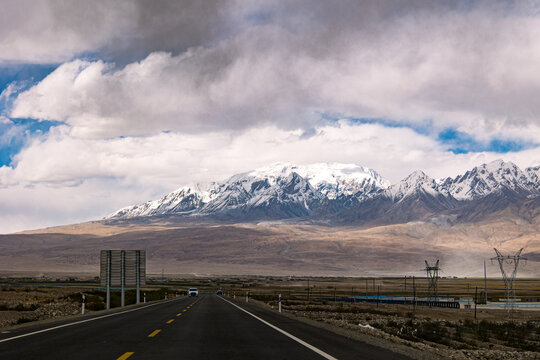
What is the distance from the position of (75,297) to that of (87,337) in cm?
4230

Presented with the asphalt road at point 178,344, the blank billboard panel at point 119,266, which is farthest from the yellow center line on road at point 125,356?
the blank billboard panel at point 119,266

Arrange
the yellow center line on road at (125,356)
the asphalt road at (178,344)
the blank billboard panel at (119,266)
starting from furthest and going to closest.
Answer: the blank billboard panel at (119,266), the asphalt road at (178,344), the yellow center line on road at (125,356)

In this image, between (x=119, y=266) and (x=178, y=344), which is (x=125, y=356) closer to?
(x=178, y=344)

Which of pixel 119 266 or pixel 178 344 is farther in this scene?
pixel 119 266

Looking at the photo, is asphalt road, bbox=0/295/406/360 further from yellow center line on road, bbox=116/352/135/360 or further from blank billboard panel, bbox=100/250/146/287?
blank billboard panel, bbox=100/250/146/287

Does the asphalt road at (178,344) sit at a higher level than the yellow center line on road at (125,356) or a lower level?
lower

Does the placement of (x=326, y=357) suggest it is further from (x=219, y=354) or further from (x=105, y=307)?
(x=105, y=307)

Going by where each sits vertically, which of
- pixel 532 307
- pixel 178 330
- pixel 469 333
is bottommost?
pixel 532 307

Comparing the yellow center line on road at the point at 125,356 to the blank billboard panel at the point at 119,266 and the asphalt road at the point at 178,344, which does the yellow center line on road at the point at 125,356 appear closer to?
the asphalt road at the point at 178,344

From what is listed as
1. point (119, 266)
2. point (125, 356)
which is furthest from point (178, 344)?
point (119, 266)

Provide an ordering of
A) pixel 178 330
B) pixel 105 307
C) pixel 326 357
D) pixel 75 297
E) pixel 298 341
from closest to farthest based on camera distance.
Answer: pixel 326 357
pixel 298 341
pixel 178 330
pixel 105 307
pixel 75 297

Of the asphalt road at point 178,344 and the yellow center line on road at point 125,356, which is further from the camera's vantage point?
the asphalt road at point 178,344

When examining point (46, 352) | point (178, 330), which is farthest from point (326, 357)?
point (178, 330)

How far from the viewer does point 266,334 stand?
770 inches
